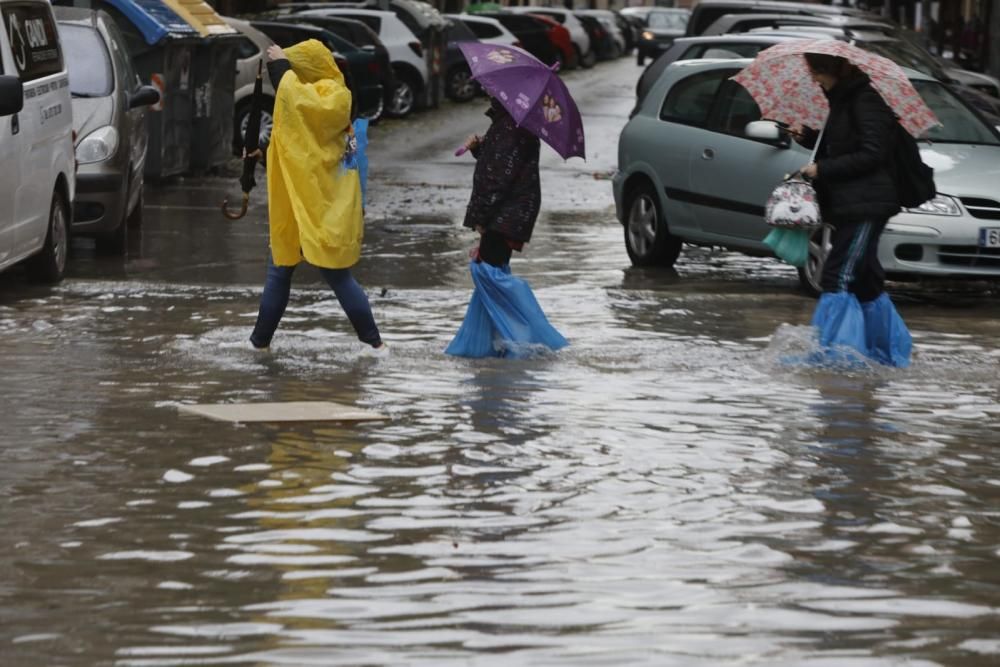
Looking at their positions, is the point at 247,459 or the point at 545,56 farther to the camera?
the point at 545,56

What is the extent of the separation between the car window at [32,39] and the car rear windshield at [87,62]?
2029 millimetres

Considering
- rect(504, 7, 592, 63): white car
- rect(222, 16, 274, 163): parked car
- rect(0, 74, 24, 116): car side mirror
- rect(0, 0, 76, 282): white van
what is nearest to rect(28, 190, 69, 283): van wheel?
rect(0, 0, 76, 282): white van

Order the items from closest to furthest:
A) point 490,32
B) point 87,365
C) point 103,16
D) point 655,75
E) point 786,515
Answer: point 786,515 < point 87,365 < point 103,16 < point 655,75 < point 490,32

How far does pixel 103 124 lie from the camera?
15.9m

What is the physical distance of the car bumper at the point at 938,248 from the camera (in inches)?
516

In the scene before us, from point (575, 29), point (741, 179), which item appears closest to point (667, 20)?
point (575, 29)

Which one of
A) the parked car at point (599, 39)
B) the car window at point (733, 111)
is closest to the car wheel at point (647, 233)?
the car window at point (733, 111)

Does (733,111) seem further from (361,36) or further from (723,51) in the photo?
(361,36)

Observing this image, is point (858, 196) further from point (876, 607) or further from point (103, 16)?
point (103, 16)

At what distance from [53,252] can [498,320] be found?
4049mm

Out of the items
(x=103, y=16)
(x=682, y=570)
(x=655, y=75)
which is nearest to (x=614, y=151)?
A: (x=655, y=75)

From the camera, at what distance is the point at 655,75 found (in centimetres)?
2300

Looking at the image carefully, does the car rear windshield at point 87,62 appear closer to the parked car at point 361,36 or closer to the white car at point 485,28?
the parked car at point 361,36

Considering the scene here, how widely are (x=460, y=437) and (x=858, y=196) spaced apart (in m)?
2.91
